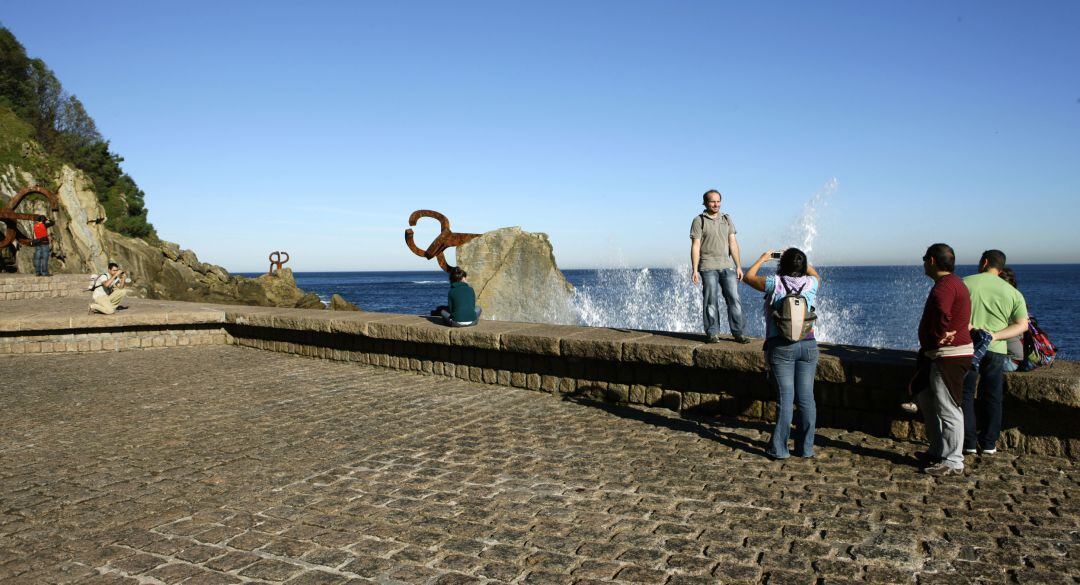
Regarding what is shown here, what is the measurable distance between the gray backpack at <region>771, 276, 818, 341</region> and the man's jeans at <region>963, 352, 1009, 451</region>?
3.65ft

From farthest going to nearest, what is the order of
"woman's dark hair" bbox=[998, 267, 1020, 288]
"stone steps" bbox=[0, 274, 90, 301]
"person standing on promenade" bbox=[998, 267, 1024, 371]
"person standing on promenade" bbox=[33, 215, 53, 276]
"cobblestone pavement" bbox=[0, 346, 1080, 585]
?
"person standing on promenade" bbox=[33, 215, 53, 276] < "stone steps" bbox=[0, 274, 90, 301] < "woman's dark hair" bbox=[998, 267, 1020, 288] < "person standing on promenade" bbox=[998, 267, 1024, 371] < "cobblestone pavement" bbox=[0, 346, 1080, 585]

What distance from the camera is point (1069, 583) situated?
117 inches

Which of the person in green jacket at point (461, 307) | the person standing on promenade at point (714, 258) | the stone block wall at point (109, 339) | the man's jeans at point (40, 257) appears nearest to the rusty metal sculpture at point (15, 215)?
the man's jeans at point (40, 257)

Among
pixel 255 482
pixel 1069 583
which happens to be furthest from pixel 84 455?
pixel 1069 583

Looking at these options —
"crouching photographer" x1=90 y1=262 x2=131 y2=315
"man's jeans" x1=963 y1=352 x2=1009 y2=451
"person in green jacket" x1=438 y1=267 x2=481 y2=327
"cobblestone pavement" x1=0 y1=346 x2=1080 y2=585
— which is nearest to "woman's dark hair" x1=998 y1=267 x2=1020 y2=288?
"man's jeans" x1=963 y1=352 x2=1009 y2=451

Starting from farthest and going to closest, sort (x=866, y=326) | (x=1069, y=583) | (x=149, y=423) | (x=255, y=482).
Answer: (x=866, y=326), (x=149, y=423), (x=255, y=482), (x=1069, y=583)

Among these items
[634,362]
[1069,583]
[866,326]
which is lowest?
[866,326]

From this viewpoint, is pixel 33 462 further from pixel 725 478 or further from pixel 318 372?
pixel 725 478

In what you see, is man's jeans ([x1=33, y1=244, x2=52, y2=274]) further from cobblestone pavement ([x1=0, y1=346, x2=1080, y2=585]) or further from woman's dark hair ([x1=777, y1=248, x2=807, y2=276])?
woman's dark hair ([x1=777, y1=248, x2=807, y2=276])

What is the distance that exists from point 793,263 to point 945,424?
55.6 inches

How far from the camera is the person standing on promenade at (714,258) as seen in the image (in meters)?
6.49

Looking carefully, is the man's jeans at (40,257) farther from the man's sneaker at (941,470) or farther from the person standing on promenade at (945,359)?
the man's sneaker at (941,470)

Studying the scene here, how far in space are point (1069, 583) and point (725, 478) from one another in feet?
6.09

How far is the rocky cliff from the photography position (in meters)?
31.8
